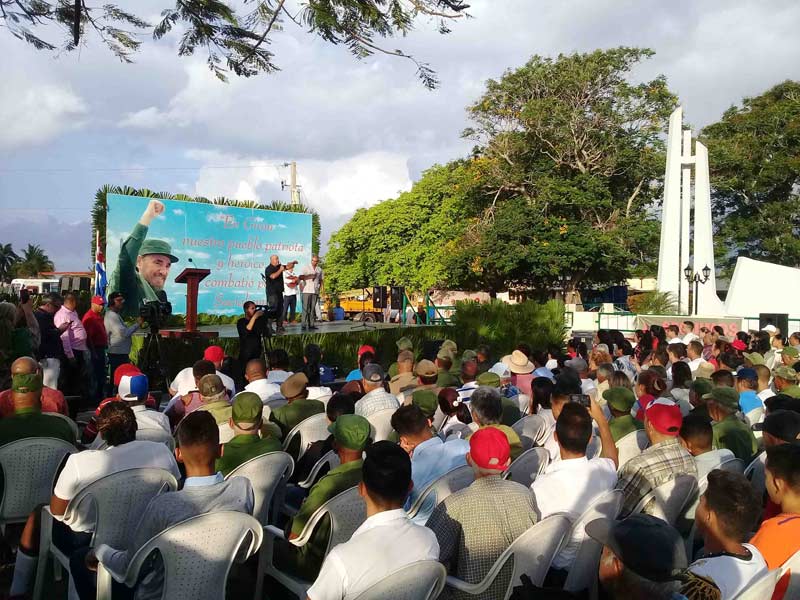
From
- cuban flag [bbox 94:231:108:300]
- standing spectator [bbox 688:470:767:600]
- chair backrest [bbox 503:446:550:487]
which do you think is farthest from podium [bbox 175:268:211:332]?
standing spectator [bbox 688:470:767:600]

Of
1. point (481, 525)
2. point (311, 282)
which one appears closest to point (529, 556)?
point (481, 525)

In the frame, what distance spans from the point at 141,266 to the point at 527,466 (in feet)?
47.7

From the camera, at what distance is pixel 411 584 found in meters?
2.11

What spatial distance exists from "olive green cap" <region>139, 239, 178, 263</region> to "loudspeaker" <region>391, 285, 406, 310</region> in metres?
6.91

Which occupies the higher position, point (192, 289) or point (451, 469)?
point (192, 289)

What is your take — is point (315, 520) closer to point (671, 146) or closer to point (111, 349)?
point (111, 349)

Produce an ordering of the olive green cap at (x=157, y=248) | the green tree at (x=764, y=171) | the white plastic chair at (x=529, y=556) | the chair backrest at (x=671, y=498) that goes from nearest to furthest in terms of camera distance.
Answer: the white plastic chair at (x=529, y=556)
the chair backrest at (x=671, y=498)
the olive green cap at (x=157, y=248)
the green tree at (x=764, y=171)

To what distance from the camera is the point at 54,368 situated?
20.6ft

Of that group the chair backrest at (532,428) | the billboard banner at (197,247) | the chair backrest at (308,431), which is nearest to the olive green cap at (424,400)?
the chair backrest at (308,431)

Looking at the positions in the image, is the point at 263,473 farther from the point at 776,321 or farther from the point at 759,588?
the point at 776,321

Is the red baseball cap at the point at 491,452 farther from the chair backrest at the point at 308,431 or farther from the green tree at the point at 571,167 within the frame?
the green tree at the point at 571,167

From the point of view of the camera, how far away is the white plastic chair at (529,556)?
255cm

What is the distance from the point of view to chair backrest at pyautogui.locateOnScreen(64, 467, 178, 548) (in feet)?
9.59

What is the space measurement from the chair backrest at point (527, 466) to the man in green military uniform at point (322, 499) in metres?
1.02
